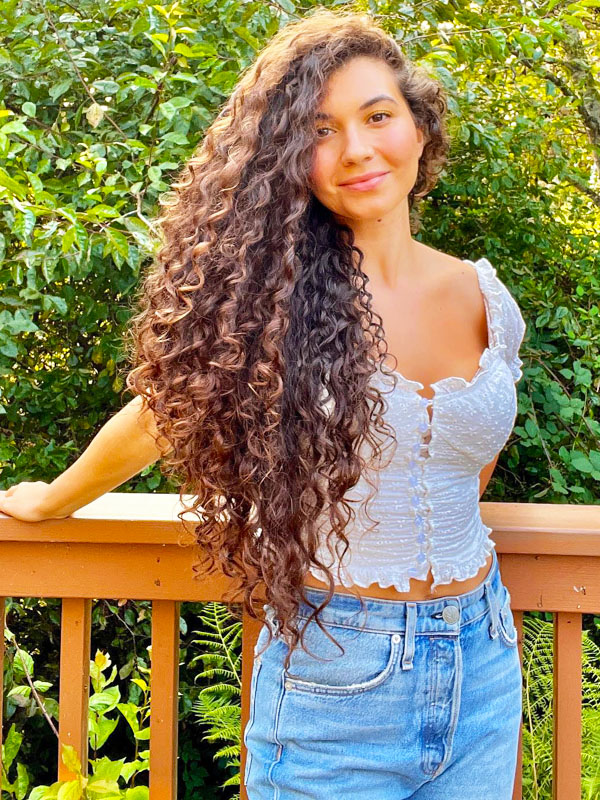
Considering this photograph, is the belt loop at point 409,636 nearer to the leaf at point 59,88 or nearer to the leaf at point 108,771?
the leaf at point 108,771

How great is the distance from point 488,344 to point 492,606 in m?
0.41

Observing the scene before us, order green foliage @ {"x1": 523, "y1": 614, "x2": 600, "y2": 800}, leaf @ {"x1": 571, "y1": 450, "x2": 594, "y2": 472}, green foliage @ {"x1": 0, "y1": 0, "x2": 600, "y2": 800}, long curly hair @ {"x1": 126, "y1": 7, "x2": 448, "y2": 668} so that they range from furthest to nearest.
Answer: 1. leaf @ {"x1": 571, "y1": 450, "x2": 594, "y2": 472}
2. green foliage @ {"x1": 523, "y1": 614, "x2": 600, "y2": 800}
3. green foliage @ {"x1": 0, "y1": 0, "x2": 600, "y2": 800}
4. long curly hair @ {"x1": 126, "y1": 7, "x2": 448, "y2": 668}

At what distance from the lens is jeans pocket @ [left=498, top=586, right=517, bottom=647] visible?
4.62 feet

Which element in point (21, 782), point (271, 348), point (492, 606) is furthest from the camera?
point (21, 782)

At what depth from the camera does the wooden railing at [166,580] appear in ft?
4.85

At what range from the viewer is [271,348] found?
4.15 feet

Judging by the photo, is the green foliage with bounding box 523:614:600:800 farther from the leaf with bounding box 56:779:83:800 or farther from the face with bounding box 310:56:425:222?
the face with bounding box 310:56:425:222

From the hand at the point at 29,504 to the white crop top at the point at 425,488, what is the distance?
472 millimetres

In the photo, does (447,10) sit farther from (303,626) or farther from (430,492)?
(303,626)

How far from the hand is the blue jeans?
0.42 metres

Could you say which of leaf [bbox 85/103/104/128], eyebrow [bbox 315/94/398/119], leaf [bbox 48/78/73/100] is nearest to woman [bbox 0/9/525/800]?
eyebrow [bbox 315/94/398/119]

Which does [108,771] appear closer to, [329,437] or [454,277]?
[329,437]

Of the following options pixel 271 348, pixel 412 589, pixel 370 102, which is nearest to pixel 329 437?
pixel 271 348

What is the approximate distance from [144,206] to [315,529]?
4.45 ft
